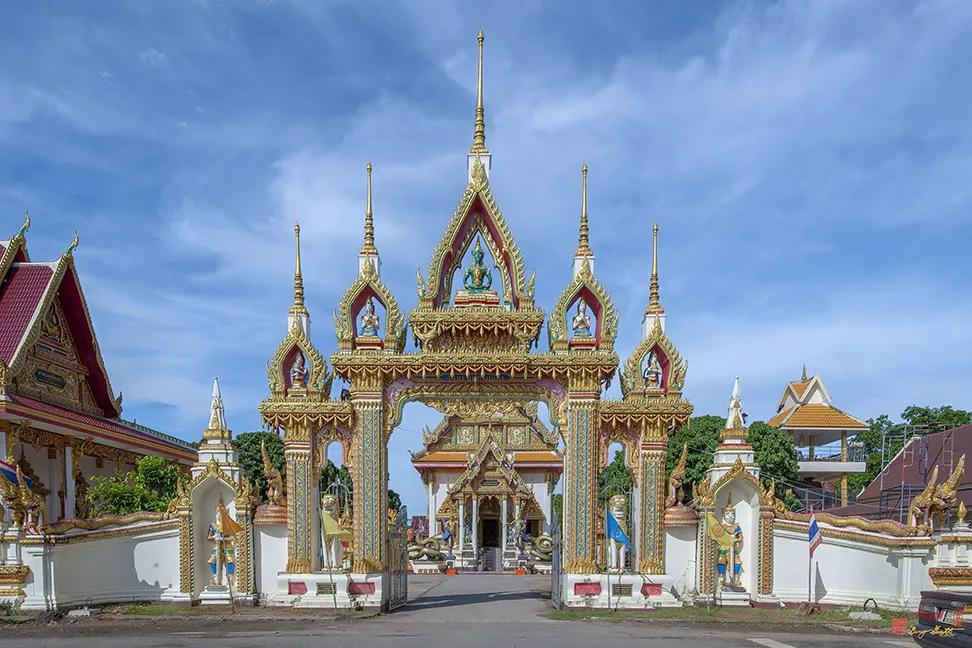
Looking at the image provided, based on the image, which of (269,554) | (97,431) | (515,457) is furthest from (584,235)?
(515,457)

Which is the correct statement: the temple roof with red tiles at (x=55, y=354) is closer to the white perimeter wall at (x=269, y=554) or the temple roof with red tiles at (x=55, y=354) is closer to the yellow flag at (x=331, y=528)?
the white perimeter wall at (x=269, y=554)

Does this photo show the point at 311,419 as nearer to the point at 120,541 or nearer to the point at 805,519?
the point at 120,541

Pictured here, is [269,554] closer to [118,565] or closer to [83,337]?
[118,565]

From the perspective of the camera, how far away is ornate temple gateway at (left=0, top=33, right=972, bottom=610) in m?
16.0

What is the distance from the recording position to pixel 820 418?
1672 inches

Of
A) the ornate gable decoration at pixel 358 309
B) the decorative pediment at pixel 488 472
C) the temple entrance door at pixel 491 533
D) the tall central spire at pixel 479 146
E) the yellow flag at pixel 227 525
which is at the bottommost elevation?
the temple entrance door at pixel 491 533

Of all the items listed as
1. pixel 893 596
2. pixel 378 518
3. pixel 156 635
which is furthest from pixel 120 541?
pixel 893 596

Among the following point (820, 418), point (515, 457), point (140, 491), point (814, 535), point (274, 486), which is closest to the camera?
point (814, 535)

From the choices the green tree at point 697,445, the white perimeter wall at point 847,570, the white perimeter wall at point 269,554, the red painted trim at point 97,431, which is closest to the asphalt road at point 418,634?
the white perimeter wall at point 269,554

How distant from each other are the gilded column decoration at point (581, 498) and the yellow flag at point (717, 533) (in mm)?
2288

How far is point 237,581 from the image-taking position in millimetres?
16312

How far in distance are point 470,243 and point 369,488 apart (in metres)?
5.55

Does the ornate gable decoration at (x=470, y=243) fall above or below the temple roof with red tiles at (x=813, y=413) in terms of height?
above

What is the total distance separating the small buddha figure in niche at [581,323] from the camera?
16.6m
